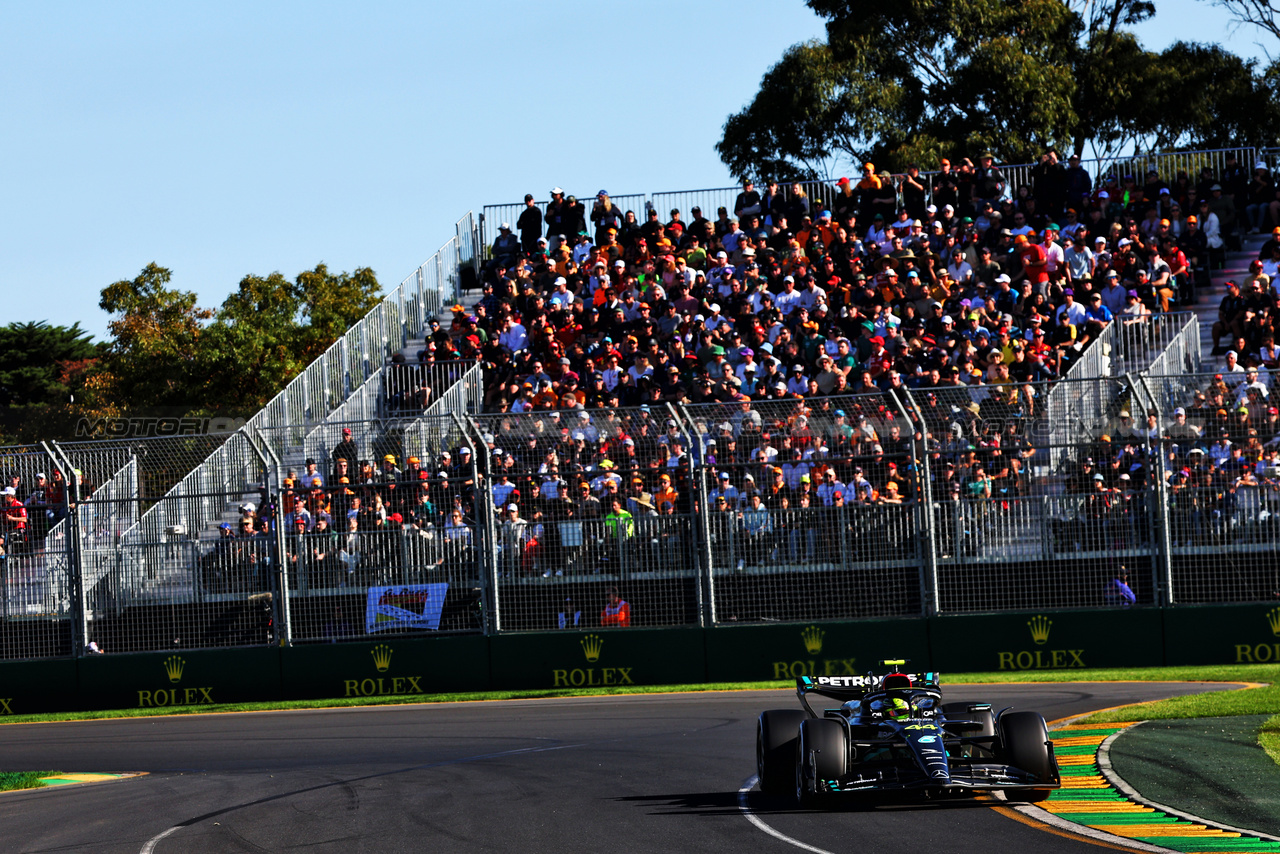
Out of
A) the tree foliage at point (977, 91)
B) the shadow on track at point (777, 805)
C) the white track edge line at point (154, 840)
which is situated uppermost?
the tree foliage at point (977, 91)

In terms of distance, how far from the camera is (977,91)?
43125mm

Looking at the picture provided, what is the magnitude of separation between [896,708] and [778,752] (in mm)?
858

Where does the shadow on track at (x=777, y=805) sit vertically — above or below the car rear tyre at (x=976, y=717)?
below

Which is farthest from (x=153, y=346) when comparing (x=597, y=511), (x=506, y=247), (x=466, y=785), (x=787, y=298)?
(x=466, y=785)

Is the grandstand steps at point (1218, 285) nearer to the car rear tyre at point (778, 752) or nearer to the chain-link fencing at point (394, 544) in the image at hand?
the chain-link fencing at point (394, 544)

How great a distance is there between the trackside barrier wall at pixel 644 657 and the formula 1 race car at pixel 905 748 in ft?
23.4

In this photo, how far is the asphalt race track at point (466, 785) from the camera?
363 inches

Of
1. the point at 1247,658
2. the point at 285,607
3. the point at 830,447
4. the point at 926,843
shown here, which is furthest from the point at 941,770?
the point at 285,607

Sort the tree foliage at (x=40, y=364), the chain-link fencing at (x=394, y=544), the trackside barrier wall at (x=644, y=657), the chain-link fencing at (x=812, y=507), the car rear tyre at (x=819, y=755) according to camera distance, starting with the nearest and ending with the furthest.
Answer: the car rear tyre at (x=819, y=755) < the chain-link fencing at (x=812, y=507) < the trackside barrier wall at (x=644, y=657) < the chain-link fencing at (x=394, y=544) < the tree foliage at (x=40, y=364)

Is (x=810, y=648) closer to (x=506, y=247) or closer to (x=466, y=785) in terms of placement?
(x=466, y=785)

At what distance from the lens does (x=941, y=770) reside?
9.49 m

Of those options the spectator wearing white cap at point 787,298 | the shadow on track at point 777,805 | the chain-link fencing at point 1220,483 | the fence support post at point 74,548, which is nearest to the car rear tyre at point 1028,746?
Answer: the shadow on track at point 777,805

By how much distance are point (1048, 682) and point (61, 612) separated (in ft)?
38.5

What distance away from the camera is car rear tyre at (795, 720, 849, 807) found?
9.76 m
